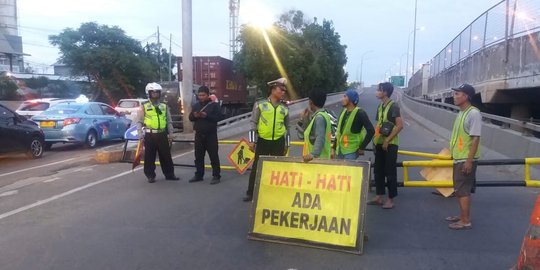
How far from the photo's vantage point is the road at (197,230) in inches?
175

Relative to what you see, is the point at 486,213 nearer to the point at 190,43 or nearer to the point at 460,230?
the point at 460,230

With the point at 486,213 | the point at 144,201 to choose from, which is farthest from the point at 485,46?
the point at 144,201

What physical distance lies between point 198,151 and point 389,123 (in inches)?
138

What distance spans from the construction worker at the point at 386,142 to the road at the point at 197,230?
31 cm

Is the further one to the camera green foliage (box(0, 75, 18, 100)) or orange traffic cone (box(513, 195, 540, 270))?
green foliage (box(0, 75, 18, 100))

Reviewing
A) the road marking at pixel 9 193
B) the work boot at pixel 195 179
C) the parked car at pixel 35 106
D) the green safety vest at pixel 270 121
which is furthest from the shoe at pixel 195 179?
the parked car at pixel 35 106

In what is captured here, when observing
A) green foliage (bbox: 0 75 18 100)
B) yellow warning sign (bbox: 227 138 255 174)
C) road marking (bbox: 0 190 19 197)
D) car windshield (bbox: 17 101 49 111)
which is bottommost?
road marking (bbox: 0 190 19 197)

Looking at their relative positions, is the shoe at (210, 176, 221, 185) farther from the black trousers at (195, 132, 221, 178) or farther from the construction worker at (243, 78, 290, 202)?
the construction worker at (243, 78, 290, 202)

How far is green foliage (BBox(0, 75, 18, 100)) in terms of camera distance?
4384 centimetres

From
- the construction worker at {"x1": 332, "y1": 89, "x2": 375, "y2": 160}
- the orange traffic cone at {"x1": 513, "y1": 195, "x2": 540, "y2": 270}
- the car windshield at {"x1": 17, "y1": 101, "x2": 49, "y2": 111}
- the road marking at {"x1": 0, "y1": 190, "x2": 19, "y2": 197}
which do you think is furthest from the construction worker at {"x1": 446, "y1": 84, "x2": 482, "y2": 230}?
the car windshield at {"x1": 17, "y1": 101, "x2": 49, "y2": 111}

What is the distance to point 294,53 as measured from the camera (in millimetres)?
36875

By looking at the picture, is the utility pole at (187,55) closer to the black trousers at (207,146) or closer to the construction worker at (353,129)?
the black trousers at (207,146)

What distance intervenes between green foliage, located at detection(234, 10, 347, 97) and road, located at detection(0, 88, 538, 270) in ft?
81.6

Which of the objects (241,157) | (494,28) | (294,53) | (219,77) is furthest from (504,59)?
(294,53)
